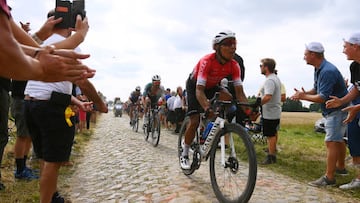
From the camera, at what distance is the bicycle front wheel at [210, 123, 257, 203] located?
3955 mm

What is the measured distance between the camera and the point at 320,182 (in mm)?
5387

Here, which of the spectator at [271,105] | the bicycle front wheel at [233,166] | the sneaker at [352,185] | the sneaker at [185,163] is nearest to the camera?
the bicycle front wheel at [233,166]

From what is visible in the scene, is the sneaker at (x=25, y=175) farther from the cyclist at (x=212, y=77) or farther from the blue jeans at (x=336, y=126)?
the blue jeans at (x=336, y=126)

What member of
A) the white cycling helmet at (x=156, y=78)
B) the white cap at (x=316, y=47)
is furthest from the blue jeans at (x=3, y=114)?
the white cycling helmet at (x=156, y=78)

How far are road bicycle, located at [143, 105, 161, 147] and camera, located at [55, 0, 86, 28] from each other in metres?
7.02

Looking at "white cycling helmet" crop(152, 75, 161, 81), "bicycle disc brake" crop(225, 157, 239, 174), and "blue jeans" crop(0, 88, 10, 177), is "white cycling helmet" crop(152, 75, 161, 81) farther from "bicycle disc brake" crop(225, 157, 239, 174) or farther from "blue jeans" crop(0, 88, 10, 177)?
"bicycle disc brake" crop(225, 157, 239, 174)

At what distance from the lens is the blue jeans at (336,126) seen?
17.8 ft

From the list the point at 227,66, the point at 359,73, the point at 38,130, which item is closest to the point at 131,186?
the point at 38,130

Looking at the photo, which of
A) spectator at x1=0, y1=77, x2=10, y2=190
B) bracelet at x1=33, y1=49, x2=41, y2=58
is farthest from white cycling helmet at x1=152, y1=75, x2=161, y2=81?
bracelet at x1=33, y1=49, x2=41, y2=58

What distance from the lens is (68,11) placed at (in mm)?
3557

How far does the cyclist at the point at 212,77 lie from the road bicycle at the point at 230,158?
1.04 ft

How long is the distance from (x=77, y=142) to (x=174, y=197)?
7.07 meters

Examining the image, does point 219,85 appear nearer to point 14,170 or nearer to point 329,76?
point 329,76

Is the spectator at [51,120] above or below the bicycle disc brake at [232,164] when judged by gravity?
above
